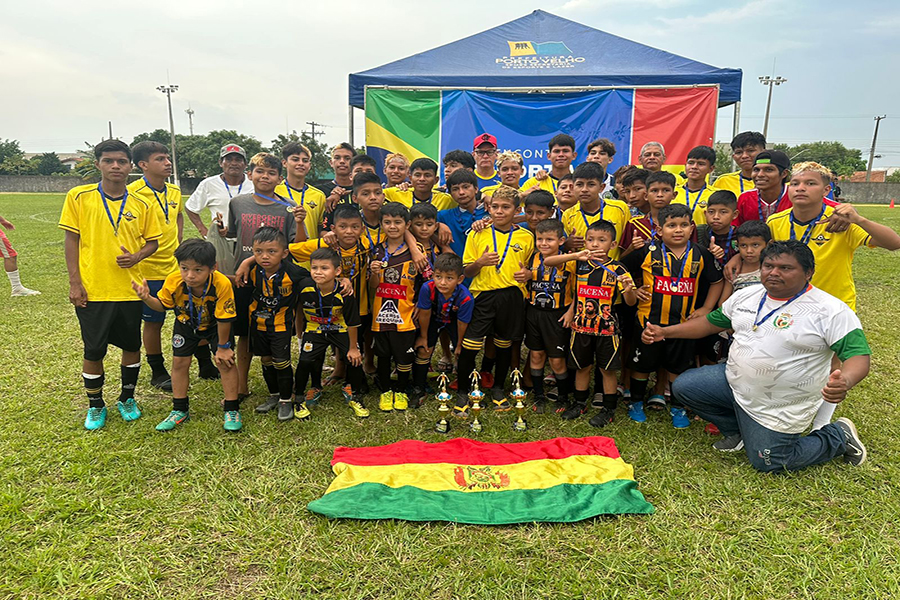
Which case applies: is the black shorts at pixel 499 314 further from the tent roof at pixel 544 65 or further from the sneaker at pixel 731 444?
the tent roof at pixel 544 65

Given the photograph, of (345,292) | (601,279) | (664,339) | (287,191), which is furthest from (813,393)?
(287,191)

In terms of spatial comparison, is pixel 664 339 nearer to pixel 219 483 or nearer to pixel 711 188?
pixel 711 188

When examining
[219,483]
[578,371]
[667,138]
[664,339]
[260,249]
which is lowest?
[219,483]

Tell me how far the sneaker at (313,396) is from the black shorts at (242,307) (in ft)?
2.62

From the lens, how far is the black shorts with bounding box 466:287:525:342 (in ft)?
13.7

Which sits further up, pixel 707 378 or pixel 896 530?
pixel 707 378

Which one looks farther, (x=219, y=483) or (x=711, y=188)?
(x=711, y=188)

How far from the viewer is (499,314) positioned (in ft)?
13.7

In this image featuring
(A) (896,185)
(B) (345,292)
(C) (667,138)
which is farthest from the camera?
(A) (896,185)

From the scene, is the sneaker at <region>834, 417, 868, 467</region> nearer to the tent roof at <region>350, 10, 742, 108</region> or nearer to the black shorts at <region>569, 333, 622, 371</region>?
the black shorts at <region>569, 333, 622, 371</region>

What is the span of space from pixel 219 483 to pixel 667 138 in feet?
24.0

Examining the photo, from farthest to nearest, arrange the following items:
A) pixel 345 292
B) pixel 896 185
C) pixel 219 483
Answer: pixel 896 185, pixel 345 292, pixel 219 483

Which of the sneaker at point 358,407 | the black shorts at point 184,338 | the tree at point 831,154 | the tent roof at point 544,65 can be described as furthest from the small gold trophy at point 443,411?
the tree at point 831,154

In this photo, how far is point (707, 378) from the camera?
3.71 meters
